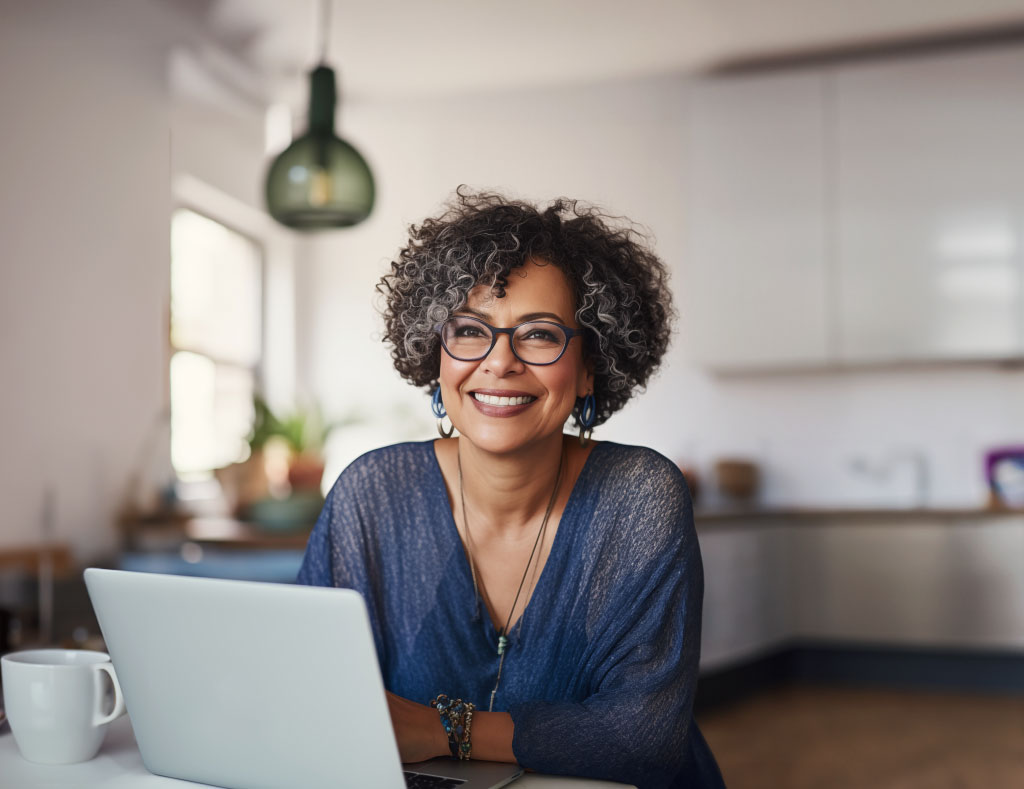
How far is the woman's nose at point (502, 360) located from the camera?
132 centimetres

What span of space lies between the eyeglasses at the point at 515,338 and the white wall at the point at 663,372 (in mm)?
3452

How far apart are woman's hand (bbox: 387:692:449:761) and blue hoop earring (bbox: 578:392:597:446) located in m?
0.51

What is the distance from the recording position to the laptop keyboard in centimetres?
98

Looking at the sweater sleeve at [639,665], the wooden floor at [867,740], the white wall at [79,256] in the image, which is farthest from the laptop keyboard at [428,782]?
the white wall at [79,256]

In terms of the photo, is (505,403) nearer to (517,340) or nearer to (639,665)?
(517,340)

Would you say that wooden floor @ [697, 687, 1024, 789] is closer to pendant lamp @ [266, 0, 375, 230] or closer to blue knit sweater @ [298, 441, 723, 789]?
blue knit sweater @ [298, 441, 723, 789]

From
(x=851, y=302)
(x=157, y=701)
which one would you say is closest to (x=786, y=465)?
(x=851, y=302)

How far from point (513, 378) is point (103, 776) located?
0.64 m

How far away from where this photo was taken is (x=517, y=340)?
1.34 metres

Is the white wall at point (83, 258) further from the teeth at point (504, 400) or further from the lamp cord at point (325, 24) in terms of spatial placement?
the teeth at point (504, 400)

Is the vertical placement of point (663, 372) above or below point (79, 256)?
below

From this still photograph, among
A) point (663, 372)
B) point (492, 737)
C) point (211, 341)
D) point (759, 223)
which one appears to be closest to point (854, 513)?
point (663, 372)

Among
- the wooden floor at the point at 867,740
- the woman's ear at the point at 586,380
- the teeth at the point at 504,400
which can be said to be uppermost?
the woman's ear at the point at 586,380

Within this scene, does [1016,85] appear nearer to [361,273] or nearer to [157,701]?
[361,273]
